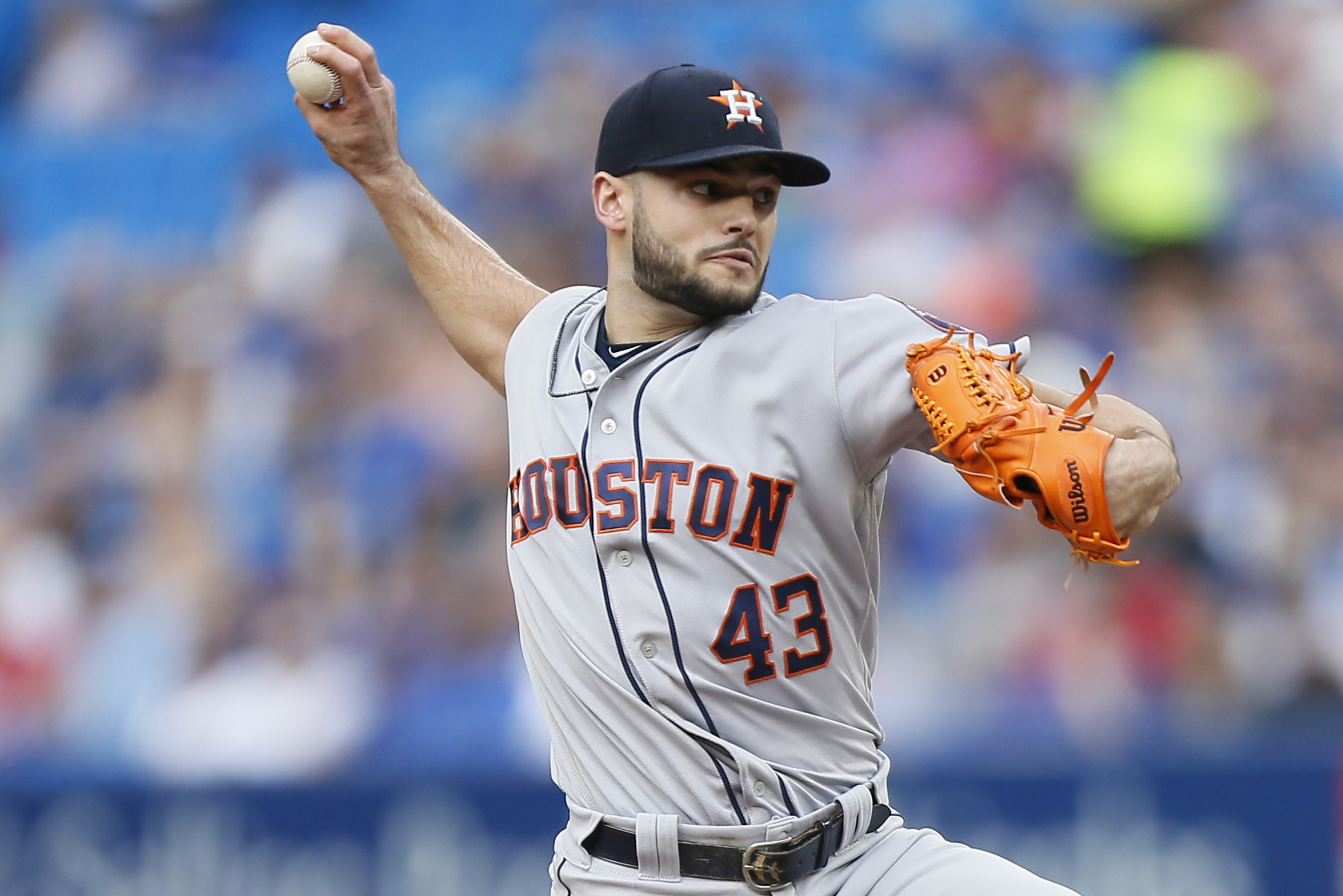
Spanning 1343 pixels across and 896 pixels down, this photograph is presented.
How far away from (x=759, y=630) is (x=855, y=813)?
374 millimetres

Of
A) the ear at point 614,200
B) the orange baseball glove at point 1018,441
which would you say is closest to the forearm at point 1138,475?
the orange baseball glove at point 1018,441

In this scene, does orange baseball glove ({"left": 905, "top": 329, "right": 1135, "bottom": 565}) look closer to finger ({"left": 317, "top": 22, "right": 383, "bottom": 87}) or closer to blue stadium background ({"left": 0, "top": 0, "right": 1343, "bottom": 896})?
finger ({"left": 317, "top": 22, "right": 383, "bottom": 87})

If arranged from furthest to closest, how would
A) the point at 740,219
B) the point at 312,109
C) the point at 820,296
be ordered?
the point at 820,296 < the point at 312,109 < the point at 740,219

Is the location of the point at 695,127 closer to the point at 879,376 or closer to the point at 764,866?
the point at 879,376

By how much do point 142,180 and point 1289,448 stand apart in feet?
22.6

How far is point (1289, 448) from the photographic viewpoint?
616cm

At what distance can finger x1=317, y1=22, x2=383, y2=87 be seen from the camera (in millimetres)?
3504

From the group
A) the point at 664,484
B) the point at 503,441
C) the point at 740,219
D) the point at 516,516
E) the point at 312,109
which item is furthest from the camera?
the point at 503,441

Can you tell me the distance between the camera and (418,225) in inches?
142

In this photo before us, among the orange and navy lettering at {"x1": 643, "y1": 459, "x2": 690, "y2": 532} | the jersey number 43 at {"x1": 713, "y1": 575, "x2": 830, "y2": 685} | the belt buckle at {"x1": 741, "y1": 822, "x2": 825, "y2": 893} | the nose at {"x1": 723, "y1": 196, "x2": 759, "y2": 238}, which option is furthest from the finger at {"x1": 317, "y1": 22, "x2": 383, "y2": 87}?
the belt buckle at {"x1": 741, "y1": 822, "x2": 825, "y2": 893}

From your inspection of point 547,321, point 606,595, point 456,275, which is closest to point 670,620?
point 606,595

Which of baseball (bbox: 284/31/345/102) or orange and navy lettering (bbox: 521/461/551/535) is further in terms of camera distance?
baseball (bbox: 284/31/345/102)

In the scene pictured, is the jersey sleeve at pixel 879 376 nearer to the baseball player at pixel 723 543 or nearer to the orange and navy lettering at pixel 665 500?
the baseball player at pixel 723 543

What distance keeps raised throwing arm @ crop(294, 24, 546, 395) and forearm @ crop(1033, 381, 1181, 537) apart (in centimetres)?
141
